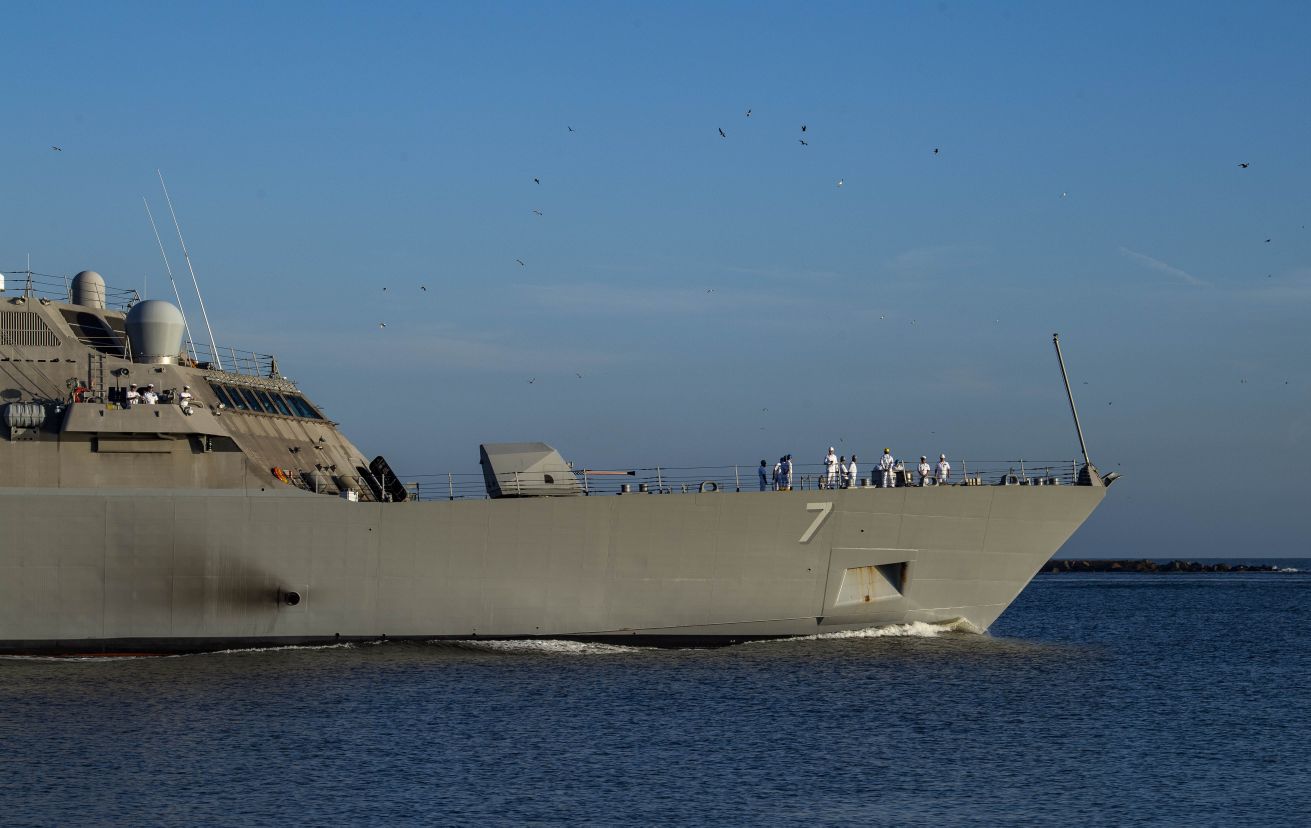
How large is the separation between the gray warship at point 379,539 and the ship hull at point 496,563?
34 mm

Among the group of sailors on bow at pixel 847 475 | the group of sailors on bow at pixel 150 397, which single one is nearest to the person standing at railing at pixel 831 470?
the group of sailors on bow at pixel 847 475

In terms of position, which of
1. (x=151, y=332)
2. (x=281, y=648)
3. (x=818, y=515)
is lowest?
(x=281, y=648)

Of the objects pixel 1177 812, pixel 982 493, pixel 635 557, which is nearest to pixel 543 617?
pixel 635 557

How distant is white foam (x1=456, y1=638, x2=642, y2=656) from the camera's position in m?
23.9

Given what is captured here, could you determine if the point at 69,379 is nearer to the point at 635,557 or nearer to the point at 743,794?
the point at 635,557

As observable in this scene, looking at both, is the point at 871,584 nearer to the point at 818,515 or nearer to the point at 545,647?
the point at 818,515

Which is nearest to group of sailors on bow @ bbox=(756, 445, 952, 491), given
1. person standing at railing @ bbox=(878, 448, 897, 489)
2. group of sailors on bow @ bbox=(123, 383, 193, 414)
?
person standing at railing @ bbox=(878, 448, 897, 489)

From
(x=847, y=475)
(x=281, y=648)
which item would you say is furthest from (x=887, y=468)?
(x=281, y=648)

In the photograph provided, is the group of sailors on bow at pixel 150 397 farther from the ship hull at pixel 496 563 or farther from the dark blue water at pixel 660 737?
the dark blue water at pixel 660 737

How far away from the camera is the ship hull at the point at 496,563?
2327cm

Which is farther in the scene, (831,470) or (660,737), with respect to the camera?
(831,470)

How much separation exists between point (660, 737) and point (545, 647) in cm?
680

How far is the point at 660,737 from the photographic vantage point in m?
17.6

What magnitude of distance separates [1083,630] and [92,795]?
1066 inches
